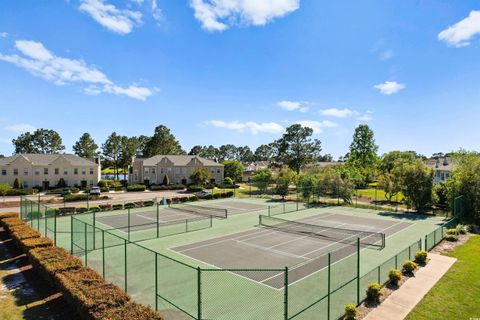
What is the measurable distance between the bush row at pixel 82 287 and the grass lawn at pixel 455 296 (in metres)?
9.72

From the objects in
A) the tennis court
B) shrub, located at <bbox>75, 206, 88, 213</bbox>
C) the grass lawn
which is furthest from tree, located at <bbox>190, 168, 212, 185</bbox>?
the grass lawn

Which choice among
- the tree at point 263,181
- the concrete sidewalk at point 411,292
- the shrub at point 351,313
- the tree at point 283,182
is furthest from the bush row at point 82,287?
the tree at point 263,181

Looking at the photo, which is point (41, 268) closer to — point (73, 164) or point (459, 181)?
point (459, 181)

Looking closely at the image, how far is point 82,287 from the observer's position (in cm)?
1107

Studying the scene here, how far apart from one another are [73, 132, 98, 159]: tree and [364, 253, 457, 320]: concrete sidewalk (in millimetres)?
103270

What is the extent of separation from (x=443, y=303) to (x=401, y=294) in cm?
146

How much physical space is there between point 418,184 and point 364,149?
142 ft

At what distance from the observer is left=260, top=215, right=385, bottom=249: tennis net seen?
859 inches

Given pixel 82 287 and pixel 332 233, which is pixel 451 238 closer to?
pixel 332 233

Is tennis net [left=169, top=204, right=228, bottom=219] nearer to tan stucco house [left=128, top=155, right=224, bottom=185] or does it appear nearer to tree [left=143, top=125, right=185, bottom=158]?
tan stucco house [left=128, top=155, right=224, bottom=185]

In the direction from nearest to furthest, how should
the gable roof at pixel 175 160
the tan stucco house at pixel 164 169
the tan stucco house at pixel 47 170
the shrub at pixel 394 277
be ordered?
1. the shrub at pixel 394 277
2. the tan stucco house at pixel 47 170
3. the tan stucco house at pixel 164 169
4. the gable roof at pixel 175 160

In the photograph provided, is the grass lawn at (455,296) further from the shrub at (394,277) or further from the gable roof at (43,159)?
the gable roof at (43,159)

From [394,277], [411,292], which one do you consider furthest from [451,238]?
[411,292]

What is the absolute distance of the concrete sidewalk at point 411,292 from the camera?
36.3ft
